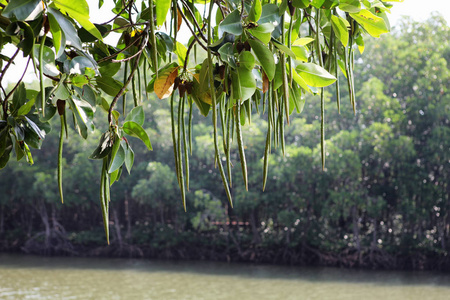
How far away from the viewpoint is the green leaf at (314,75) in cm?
47

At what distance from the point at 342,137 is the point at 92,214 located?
6183mm

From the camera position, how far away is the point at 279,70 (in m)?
0.49

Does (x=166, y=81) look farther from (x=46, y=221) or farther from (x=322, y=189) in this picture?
(x=46, y=221)

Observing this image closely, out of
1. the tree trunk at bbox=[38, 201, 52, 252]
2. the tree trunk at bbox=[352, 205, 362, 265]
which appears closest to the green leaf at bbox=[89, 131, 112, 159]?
the tree trunk at bbox=[352, 205, 362, 265]

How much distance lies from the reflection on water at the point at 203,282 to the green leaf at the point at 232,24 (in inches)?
279

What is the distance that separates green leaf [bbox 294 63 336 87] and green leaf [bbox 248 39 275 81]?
0.06m

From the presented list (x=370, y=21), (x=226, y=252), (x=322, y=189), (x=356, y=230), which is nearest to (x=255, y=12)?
(x=370, y=21)

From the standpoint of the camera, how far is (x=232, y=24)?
429 mm

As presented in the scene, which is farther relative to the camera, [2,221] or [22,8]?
[2,221]

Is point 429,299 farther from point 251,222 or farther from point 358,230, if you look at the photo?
point 251,222

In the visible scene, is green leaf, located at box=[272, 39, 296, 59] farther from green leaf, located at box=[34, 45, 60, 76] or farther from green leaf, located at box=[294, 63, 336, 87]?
green leaf, located at box=[34, 45, 60, 76]

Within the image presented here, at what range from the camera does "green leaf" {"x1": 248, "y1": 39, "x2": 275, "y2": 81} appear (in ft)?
1.42

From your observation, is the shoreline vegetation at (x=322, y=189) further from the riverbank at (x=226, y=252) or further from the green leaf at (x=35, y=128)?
the green leaf at (x=35, y=128)

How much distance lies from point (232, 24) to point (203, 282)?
26.5 feet
